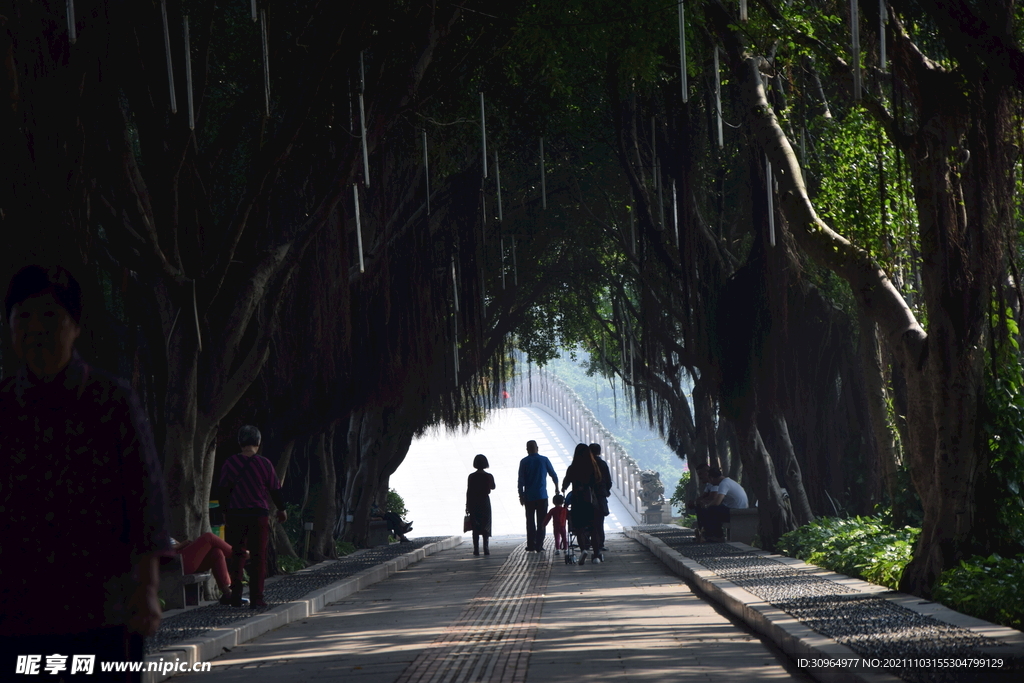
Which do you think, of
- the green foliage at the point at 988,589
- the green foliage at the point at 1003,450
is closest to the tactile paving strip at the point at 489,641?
the green foliage at the point at 988,589

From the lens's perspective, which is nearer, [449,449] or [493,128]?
[493,128]

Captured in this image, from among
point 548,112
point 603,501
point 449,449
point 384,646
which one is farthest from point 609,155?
point 449,449

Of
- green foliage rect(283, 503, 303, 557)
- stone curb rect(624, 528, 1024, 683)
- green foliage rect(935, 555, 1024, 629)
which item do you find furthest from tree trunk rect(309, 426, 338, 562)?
green foliage rect(935, 555, 1024, 629)

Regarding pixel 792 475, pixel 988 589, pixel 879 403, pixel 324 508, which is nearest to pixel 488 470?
pixel 324 508

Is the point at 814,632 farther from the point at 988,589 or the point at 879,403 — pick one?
the point at 879,403

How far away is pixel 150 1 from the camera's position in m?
12.9

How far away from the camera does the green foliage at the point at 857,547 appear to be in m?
12.7

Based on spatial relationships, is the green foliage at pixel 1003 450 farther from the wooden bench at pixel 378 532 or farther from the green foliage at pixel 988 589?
the wooden bench at pixel 378 532

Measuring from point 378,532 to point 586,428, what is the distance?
33.1 meters

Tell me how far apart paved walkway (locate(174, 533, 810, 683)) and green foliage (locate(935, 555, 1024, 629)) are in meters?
1.51

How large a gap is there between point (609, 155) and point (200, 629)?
1619cm

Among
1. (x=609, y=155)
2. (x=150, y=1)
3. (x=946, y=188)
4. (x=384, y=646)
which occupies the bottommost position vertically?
(x=384, y=646)

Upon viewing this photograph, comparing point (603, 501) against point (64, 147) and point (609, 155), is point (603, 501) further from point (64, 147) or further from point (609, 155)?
point (64, 147)

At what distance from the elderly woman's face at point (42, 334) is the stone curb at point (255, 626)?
4.09 ft
